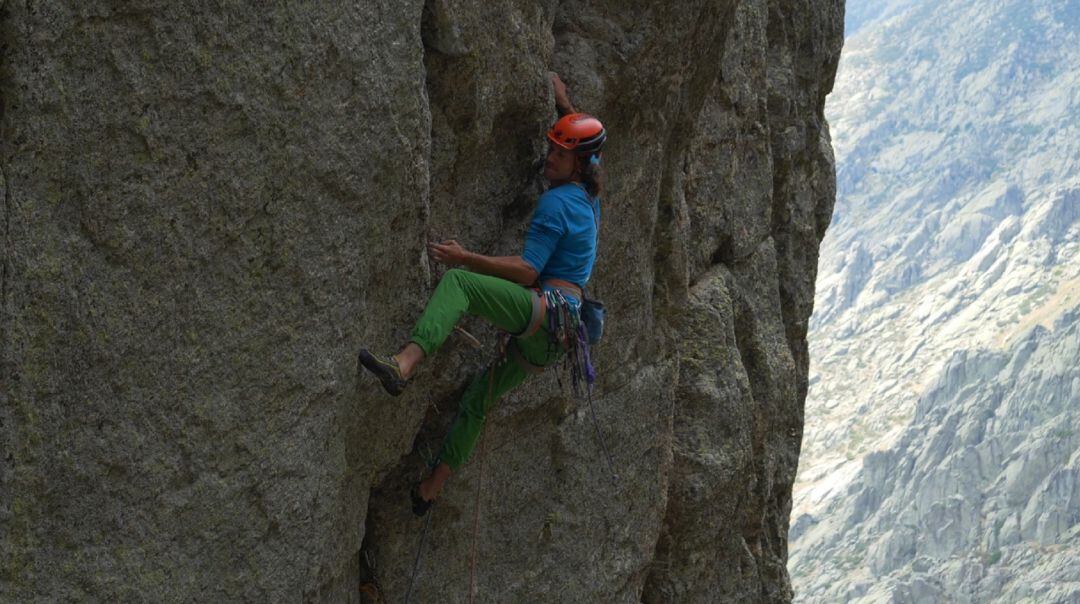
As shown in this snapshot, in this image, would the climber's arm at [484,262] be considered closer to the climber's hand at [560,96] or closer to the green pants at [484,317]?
the green pants at [484,317]

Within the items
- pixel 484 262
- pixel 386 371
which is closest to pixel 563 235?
pixel 484 262

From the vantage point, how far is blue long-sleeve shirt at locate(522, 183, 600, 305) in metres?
8.52

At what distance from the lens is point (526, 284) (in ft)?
28.0

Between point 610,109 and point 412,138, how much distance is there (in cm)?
292

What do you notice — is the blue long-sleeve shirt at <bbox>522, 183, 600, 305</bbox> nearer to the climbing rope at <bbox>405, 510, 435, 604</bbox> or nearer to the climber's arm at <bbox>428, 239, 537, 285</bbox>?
the climber's arm at <bbox>428, 239, 537, 285</bbox>

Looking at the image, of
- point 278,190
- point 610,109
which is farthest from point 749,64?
point 278,190

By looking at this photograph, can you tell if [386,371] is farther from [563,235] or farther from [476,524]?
[476,524]

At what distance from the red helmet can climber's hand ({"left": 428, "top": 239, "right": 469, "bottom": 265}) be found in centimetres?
111

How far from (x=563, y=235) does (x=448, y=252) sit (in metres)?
0.86

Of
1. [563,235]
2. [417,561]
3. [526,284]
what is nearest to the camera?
[526,284]

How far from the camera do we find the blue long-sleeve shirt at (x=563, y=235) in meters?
8.52

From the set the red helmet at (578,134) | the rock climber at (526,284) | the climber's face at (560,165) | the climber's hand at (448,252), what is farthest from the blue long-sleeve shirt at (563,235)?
the climber's hand at (448,252)

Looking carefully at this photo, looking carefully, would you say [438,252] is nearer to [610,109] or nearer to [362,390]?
[362,390]

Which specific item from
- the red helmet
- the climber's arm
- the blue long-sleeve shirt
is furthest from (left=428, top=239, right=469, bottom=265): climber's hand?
the red helmet
